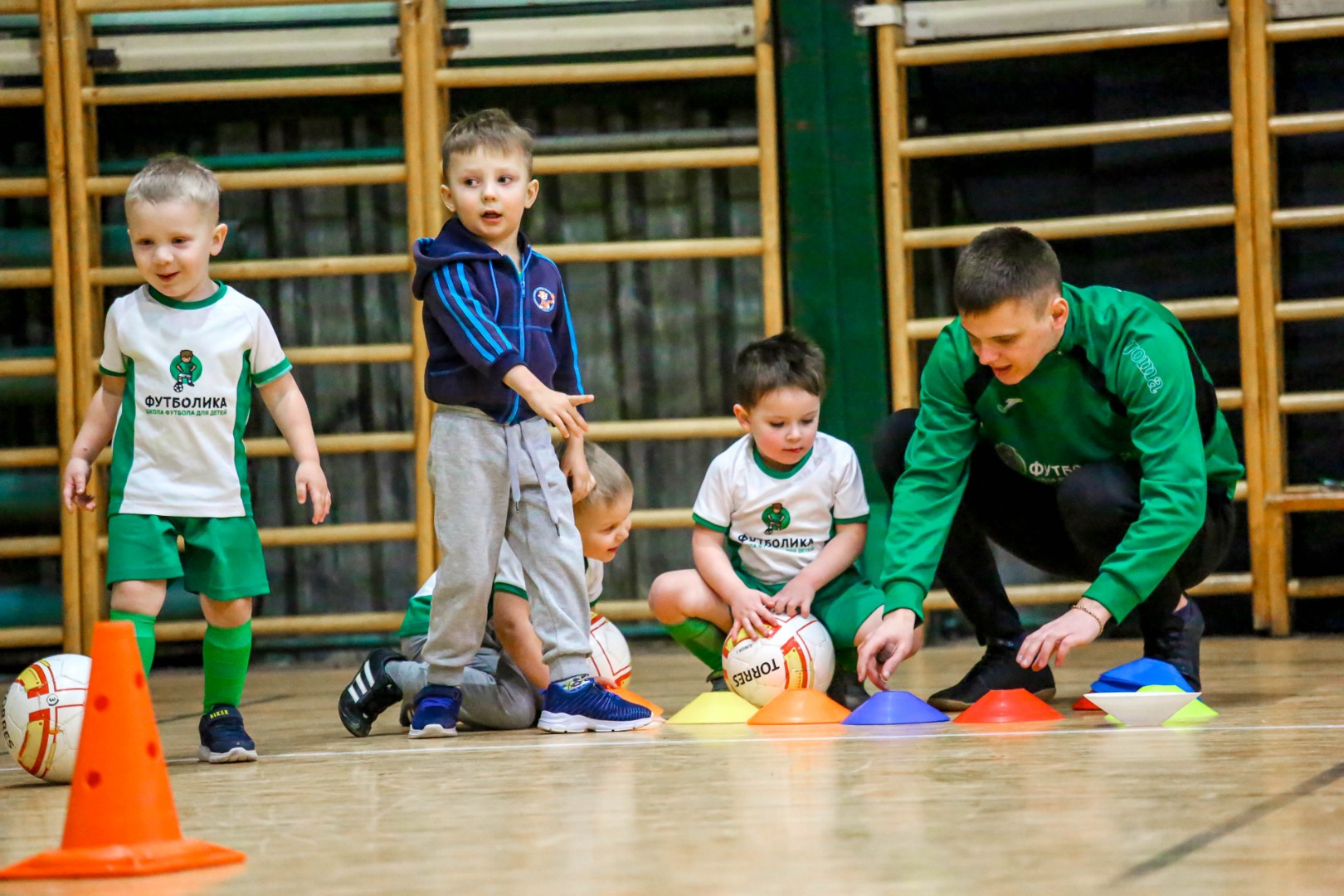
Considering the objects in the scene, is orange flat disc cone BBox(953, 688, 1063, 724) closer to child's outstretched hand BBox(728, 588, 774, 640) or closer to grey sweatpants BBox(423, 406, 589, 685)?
child's outstretched hand BBox(728, 588, 774, 640)

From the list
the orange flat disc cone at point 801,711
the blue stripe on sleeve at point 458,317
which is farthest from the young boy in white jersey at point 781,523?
the blue stripe on sleeve at point 458,317

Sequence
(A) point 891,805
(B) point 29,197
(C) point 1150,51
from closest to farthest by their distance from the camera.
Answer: (A) point 891,805, (C) point 1150,51, (B) point 29,197

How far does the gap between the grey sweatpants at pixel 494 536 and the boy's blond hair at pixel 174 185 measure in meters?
0.52

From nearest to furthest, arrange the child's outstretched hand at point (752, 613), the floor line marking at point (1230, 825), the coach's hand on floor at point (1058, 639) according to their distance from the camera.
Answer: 1. the floor line marking at point (1230, 825)
2. the coach's hand on floor at point (1058, 639)
3. the child's outstretched hand at point (752, 613)

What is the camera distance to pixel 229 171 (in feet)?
13.9

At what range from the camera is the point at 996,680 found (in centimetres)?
257

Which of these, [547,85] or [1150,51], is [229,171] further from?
[1150,51]

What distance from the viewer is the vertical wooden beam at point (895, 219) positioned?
4047 mm

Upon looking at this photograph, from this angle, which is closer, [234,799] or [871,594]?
[234,799]

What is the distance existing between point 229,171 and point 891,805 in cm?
331

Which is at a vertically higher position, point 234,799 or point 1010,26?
point 1010,26

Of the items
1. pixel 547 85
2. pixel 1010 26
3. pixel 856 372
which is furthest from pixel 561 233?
pixel 1010 26

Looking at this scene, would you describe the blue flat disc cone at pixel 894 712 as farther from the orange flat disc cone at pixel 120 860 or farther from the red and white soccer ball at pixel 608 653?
the orange flat disc cone at pixel 120 860

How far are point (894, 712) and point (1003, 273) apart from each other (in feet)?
2.36
